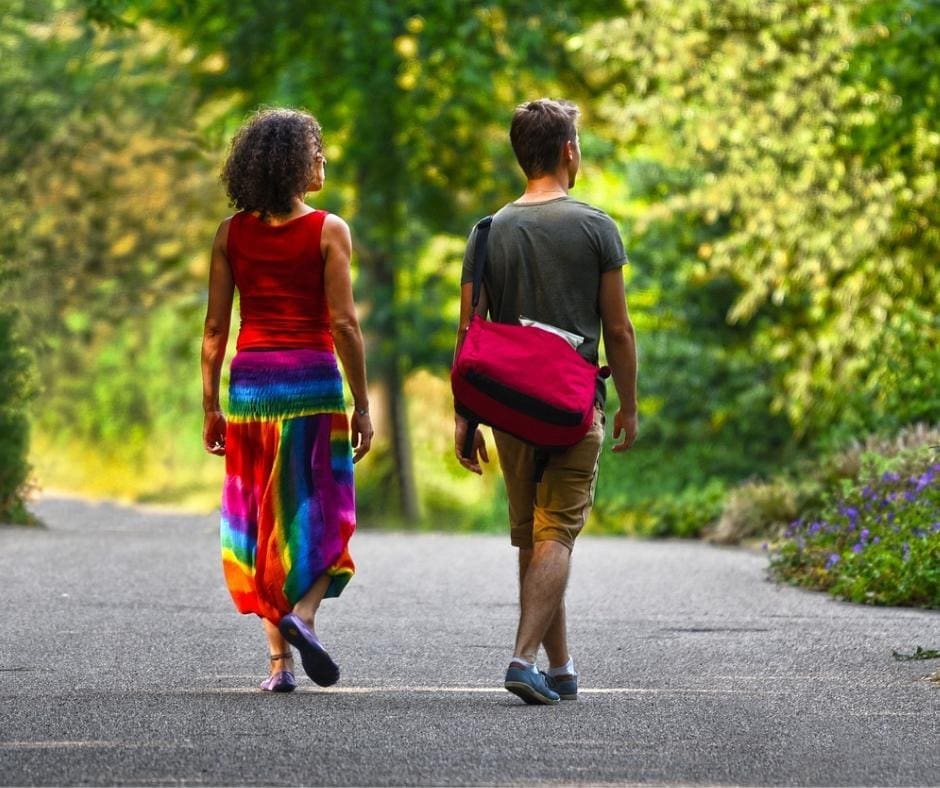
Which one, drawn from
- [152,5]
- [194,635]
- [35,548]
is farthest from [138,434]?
[194,635]

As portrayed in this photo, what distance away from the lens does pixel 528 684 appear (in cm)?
652

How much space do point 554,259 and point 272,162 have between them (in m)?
1.07

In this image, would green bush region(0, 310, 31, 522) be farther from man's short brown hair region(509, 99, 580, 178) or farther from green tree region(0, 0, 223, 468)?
man's short brown hair region(509, 99, 580, 178)

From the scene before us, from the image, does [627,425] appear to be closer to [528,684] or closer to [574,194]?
[528,684]

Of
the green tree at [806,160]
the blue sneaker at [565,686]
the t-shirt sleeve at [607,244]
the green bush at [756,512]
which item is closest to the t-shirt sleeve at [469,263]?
the t-shirt sleeve at [607,244]

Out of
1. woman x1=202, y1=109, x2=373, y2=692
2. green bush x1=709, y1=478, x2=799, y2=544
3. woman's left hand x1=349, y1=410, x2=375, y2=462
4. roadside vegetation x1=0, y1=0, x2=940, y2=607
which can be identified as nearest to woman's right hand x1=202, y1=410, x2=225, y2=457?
woman x1=202, y1=109, x2=373, y2=692

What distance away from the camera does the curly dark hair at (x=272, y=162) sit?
6.94m

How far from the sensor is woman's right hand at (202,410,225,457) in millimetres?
7125

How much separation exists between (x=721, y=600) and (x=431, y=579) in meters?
1.94

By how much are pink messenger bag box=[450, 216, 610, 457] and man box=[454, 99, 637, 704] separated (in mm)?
85

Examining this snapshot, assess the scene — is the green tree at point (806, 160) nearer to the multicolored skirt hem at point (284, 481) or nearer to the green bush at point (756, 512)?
the green bush at point (756, 512)

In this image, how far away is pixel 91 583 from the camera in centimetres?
1115

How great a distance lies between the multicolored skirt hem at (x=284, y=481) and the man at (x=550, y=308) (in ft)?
1.73

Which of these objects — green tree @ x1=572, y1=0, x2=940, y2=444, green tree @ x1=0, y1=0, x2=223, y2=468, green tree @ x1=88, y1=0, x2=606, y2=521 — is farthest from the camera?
green tree @ x1=0, y1=0, x2=223, y2=468
